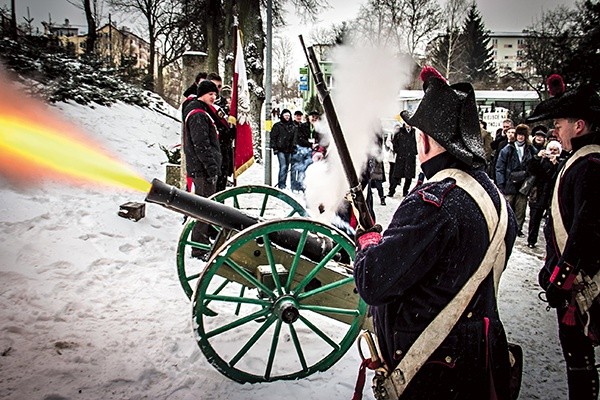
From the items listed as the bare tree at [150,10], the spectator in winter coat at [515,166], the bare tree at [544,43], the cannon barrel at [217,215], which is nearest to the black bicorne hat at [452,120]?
the cannon barrel at [217,215]

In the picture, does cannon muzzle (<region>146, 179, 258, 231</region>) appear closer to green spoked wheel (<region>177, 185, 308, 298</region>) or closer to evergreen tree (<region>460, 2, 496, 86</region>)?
green spoked wheel (<region>177, 185, 308, 298</region>)

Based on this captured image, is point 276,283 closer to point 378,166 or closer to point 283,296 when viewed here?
point 283,296

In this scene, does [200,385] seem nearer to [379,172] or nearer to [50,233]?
[50,233]

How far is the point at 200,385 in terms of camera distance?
9.45 feet

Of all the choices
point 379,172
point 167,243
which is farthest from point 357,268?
point 379,172

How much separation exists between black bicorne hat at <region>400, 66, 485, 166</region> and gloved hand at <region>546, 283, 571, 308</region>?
4.30 feet

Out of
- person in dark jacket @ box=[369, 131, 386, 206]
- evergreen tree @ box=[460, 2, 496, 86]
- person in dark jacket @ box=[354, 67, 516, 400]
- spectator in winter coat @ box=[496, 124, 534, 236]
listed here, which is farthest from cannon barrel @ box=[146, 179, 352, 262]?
evergreen tree @ box=[460, 2, 496, 86]

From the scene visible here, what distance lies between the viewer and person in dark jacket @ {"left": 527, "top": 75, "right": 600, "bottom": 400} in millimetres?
2412

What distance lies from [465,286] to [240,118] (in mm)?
5735

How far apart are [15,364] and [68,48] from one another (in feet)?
38.8

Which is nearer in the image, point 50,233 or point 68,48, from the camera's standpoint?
point 50,233

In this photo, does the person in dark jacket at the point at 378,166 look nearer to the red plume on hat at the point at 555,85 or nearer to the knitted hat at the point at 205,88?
the knitted hat at the point at 205,88

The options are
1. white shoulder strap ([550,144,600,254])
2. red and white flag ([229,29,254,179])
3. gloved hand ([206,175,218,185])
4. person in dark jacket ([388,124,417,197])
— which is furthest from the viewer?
person in dark jacket ([388,124,417,197])

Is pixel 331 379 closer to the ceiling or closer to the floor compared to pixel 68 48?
closer to the floor
